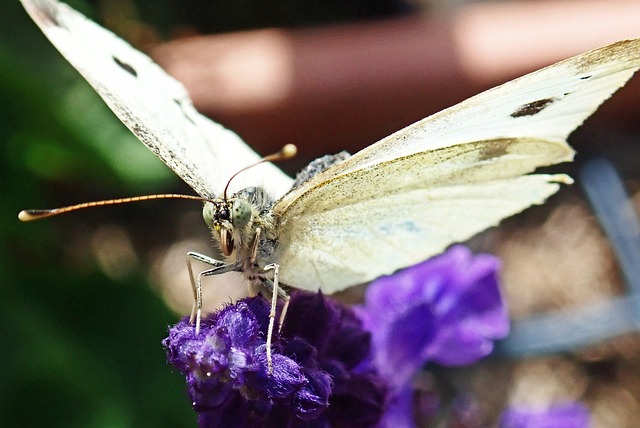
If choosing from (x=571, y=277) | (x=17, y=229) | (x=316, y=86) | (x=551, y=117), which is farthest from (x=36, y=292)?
(x=571, y=277)

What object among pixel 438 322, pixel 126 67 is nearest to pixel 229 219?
pixel 126 67

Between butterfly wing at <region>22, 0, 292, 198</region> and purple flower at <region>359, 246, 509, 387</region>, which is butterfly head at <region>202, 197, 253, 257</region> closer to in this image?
butterfly wing at <region>22, 0, 292, 198</region>

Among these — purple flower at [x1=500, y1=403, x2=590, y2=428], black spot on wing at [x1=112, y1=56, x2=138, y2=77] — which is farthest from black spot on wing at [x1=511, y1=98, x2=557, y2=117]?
purple flower at [x1=500, y1=403, x2=590, y2=428]

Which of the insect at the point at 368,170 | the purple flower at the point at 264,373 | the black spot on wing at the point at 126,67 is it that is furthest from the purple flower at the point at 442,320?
the black spot on wing at the point at 126,67

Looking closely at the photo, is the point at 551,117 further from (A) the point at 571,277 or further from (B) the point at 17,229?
(A) the point at 571,277

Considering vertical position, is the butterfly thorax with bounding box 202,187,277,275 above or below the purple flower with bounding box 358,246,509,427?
above

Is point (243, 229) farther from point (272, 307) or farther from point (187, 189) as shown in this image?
point (187, 189)
